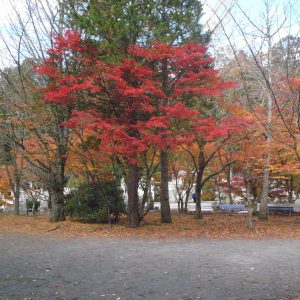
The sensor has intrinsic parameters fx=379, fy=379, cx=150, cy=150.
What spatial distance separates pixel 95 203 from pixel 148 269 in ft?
28.2

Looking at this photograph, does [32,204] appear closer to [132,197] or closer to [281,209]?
[132,197]

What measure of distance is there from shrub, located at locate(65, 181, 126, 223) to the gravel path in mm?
4136

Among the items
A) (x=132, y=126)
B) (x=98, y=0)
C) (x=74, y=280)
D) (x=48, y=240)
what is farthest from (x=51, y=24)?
(x=74, y=280)

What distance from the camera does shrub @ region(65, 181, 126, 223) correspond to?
1509 centimetres

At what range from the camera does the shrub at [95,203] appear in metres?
15.1

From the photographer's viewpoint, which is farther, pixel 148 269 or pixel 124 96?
pixel 124 96

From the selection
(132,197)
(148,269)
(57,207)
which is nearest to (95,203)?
(57,207)

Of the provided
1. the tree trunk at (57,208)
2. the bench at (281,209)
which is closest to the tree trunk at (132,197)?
the tree trunk at (57,208)

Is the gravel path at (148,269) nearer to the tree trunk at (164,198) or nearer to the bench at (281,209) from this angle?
the tree trunk at (164,198)

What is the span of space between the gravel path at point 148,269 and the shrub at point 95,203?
4136 mm

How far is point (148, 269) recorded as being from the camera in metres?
7.11

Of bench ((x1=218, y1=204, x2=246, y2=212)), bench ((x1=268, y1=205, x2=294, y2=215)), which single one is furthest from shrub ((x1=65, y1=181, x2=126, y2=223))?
bench ((x1=268, y1=205, x2=294, y2=215))

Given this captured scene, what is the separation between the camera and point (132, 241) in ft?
36.2

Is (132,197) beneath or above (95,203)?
above
